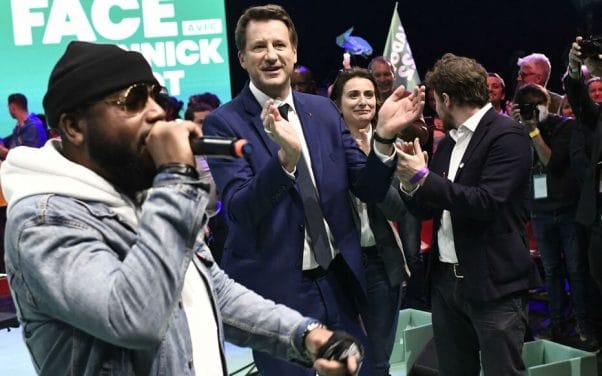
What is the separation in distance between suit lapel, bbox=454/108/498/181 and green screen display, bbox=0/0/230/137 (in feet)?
19.4

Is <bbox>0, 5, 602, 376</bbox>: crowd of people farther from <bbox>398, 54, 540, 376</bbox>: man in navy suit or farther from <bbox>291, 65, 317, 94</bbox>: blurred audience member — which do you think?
<bbox>291, 65, 317, 94</bbox>: blurred audience member

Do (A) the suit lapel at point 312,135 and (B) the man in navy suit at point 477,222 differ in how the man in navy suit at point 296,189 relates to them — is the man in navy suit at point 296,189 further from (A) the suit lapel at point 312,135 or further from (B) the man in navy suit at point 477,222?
(B) the man in navy suit at point 477,222

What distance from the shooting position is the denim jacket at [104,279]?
1387mm

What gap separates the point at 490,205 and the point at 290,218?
0.87 m

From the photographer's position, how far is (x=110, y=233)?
152cm

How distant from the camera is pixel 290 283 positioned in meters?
2.93

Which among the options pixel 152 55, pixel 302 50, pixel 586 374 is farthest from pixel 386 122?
pixel 302 50

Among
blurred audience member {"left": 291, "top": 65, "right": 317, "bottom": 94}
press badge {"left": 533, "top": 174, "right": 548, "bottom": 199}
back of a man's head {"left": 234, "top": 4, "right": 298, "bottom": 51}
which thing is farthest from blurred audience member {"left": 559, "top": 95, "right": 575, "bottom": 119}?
back of a man's head {"left": 234, "top": 4, "right": 298, "bottom": 51}

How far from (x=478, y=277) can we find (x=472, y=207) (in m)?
0.29

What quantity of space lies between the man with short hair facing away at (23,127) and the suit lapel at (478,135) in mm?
5854

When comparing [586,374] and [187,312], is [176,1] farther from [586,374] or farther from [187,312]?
[187,312]

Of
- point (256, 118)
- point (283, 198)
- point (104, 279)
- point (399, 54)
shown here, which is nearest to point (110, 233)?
point (104, 279)

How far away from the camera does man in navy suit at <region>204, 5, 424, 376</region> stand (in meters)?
2.92

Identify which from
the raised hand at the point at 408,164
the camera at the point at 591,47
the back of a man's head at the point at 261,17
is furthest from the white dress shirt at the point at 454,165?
the camera at the point at 591,47
